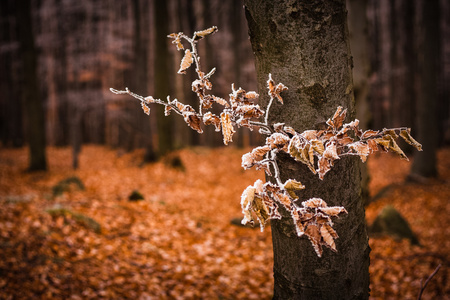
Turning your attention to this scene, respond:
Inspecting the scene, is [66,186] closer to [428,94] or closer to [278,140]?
[278,140]

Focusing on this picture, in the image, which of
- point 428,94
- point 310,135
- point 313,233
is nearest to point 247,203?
point 313,233

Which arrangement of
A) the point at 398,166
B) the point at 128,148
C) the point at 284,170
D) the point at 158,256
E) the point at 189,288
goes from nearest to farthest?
the point at 284,170, the point at 189,288, the point at 158,256, the point at 398,166, the point at 128,148

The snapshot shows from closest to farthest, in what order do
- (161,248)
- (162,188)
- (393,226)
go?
(161,248) → (393,226) → (162,188)

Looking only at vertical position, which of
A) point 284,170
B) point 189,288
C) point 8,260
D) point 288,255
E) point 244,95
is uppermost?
point 244,95

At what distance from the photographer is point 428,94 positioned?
8.61 meters

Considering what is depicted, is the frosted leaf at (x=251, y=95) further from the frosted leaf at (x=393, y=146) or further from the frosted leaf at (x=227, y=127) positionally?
the frosted leaf at (x=393, y=146)

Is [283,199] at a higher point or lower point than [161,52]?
lower

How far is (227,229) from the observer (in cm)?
606

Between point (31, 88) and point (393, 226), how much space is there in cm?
1242

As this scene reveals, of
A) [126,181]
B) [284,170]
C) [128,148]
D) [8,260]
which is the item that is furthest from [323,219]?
[128,148]

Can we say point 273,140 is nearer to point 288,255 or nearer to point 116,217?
point 288,255

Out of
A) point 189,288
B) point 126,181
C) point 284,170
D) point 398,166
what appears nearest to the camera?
point 284,170

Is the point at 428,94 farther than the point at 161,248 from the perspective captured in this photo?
Yes

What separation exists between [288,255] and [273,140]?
1.94 ft
